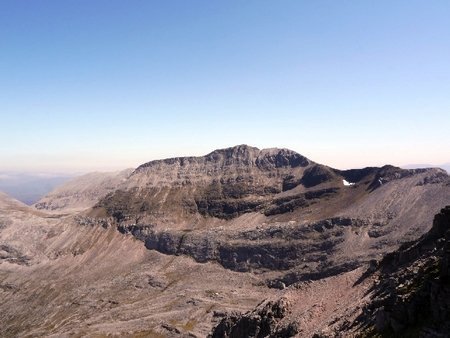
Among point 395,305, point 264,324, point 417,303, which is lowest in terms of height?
point 264,324

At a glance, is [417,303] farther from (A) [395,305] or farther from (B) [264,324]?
(B) [264,324]

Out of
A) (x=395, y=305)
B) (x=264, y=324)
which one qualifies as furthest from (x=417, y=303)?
(x=264, y=324)

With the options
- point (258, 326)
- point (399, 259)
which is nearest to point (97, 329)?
point (258, 326)

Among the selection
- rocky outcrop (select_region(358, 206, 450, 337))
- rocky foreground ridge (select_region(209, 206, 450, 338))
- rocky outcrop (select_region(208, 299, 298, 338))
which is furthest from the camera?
rocky outcrop (select_region(208, 299, 298, 338))

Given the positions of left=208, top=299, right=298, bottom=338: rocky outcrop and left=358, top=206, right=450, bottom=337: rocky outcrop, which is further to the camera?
left=208, top=299, right=298, bottom=338: rocky outcrop

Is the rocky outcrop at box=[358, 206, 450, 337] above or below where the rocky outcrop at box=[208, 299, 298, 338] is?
above

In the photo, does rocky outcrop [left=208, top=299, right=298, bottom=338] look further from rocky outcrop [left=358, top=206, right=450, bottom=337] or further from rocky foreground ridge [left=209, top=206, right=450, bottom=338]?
rocky outcrop [left=358, top=206, right=450, bottom=337]

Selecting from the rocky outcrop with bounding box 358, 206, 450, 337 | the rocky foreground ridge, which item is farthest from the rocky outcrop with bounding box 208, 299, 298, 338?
the rocky outcrop with bounding box 358, 206, 450, 337

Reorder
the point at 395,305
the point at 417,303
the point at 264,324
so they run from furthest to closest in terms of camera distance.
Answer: the point at 264,324 < the point at 395,305 < the point at 417,303

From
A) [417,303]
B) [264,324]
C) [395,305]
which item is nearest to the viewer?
[417,303]

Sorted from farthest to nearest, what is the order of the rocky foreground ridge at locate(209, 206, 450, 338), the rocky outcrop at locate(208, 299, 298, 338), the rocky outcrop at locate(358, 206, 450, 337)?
the rocky outcrop at locate(208, 299, 298, 338)
the rocky foreground ridge at locate(209, 206, 450, 338)
the rocky outcrop at locate(358, 206, 450, 337)

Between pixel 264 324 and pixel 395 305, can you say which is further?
pixel 264 324

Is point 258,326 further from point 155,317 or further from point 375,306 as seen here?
point 155,317
